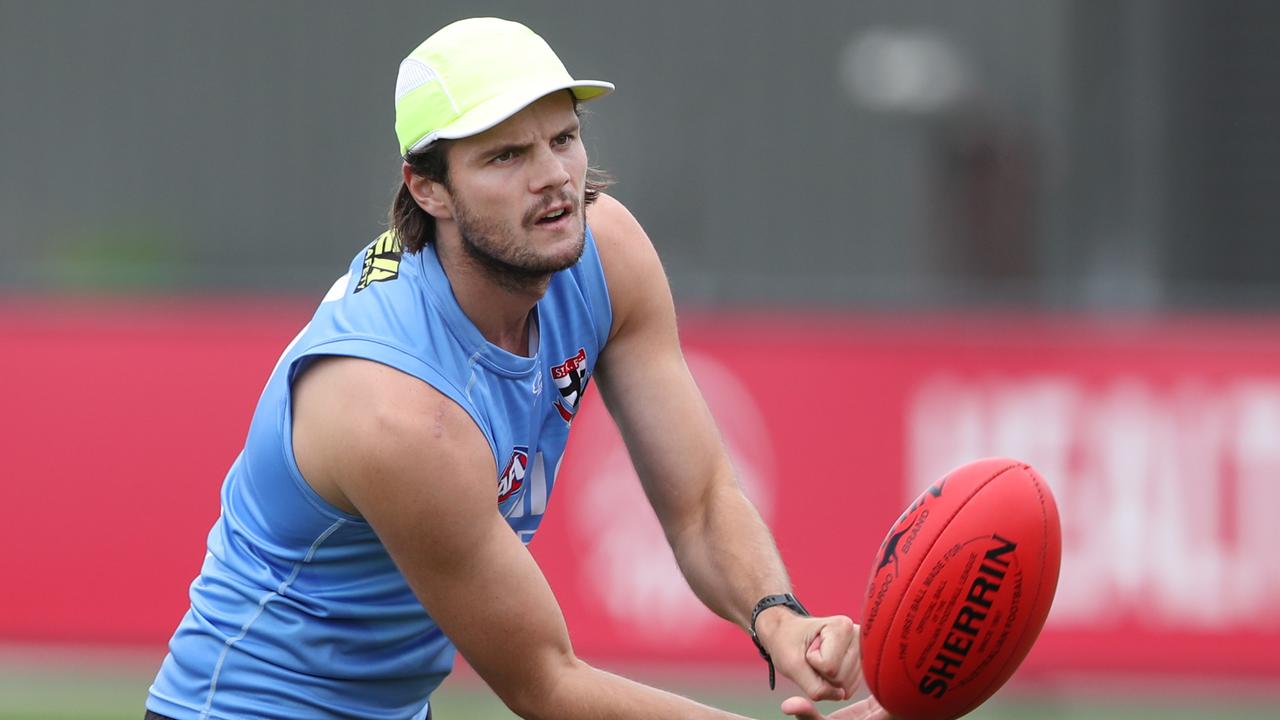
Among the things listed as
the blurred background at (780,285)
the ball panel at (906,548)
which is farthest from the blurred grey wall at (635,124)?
the ball panel at (906,548)

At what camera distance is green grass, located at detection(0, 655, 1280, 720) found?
856cm

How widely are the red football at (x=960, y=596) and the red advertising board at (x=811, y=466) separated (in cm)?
553

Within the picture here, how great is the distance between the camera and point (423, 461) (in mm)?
3955

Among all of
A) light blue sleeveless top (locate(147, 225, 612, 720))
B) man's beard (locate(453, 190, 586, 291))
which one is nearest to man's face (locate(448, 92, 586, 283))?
man's beard (locate(453, 190, 586, 291))

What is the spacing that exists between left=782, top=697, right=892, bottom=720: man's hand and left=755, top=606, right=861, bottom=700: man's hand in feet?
0.12

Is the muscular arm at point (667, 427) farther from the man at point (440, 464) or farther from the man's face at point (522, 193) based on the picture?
the man's face at point (522, 193)

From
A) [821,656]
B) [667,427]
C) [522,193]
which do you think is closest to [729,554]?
[667,427]

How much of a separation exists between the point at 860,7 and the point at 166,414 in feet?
21.2

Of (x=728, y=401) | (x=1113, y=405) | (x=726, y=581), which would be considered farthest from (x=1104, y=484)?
(x=726, y=581)

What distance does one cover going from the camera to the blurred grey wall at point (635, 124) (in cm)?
1331

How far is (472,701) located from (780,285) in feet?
11.1

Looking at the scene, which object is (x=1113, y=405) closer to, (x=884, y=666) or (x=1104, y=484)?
(x=1104, y=484)

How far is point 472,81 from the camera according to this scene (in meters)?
4.04

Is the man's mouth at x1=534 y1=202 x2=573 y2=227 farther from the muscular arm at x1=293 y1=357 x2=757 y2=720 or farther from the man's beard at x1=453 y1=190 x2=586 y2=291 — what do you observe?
the muscular arm at x1=293 y1=357 x2=757 y2=720
